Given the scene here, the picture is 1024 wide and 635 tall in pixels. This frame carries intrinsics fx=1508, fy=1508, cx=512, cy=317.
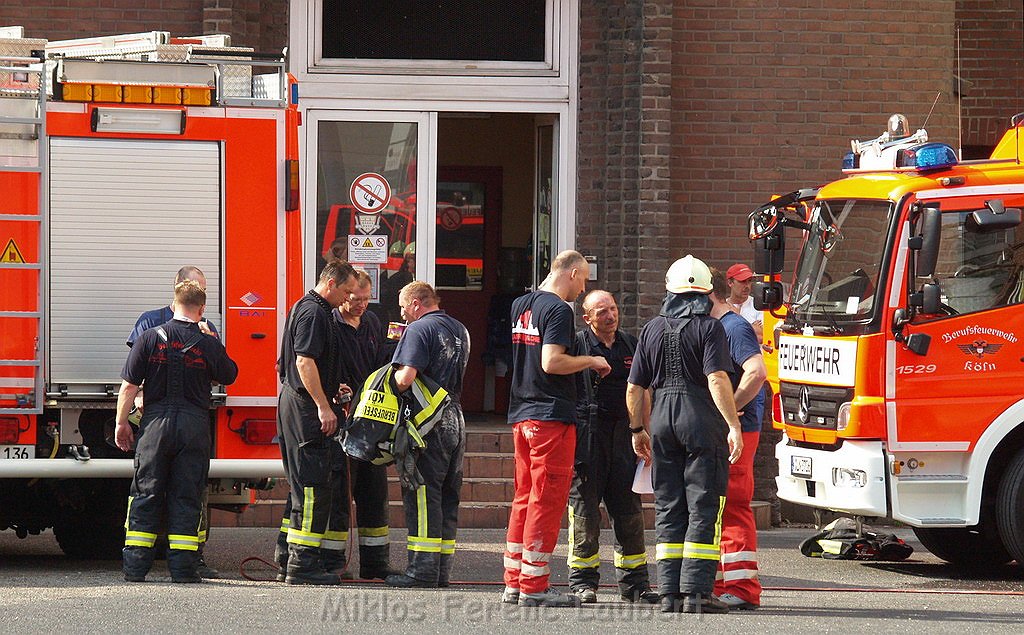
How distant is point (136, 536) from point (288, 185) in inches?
87.0

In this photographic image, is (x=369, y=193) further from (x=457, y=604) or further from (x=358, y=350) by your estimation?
(x=457, y=604)

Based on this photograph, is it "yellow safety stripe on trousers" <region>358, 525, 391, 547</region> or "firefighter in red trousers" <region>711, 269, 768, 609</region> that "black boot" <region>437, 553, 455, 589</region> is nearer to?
"yellow safety stripe on trousers" <region>358, 525, 391, 547</region>

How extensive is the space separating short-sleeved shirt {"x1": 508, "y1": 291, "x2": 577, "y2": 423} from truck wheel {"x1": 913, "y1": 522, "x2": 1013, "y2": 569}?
3.23 m

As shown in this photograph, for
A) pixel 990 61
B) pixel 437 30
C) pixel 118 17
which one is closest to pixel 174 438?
pixel 118 17

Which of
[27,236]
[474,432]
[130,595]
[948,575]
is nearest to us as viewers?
[130,595]

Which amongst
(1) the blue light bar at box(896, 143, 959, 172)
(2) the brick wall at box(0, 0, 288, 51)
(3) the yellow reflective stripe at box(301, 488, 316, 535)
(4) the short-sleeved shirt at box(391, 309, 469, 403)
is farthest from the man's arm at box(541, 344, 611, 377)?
(2) the brick wall at box(0, 0, 288, 51)

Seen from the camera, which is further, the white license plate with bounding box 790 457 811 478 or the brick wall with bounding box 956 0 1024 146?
the brick wall with bounding box 956 0 1024 146

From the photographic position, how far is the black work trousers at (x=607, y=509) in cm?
825

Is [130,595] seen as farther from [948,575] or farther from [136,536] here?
[948,575]

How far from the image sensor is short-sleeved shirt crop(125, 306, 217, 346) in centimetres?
875

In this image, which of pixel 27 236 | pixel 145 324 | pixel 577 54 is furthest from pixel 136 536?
pixel 577 54

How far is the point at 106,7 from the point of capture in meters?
12.3

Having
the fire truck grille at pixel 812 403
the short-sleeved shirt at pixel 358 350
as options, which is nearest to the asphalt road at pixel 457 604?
the fire truck grille at pixel 812 403

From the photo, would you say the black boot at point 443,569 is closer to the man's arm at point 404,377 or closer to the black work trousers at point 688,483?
the man's arm at point 404,377
